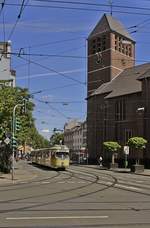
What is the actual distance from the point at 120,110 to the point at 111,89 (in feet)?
23.8

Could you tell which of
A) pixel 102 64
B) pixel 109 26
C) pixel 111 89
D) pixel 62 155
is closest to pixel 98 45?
pixel 102 64

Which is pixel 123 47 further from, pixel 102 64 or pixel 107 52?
pixel 102 64

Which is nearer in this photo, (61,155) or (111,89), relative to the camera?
(61,155)

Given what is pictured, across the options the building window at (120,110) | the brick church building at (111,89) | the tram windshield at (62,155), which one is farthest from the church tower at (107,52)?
the tram windshield at (62,155)

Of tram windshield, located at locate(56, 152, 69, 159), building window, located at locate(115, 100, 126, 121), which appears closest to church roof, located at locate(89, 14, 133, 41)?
building window, located at locate(115, 100, 126, 121)

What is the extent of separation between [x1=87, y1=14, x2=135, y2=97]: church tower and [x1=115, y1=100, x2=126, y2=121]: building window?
431 inches

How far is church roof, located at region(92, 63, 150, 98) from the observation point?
101 meters

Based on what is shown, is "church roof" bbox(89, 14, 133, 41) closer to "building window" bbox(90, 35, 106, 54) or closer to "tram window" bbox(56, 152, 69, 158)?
"building window" bbox(90, 35, 106, 54)

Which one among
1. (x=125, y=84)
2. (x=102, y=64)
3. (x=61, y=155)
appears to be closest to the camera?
(x=61, y=155)

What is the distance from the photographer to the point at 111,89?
4220 inches

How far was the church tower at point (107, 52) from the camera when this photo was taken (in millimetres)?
109081

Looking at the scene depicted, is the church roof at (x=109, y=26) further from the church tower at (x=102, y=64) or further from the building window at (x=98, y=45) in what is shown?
the building window at (x=98, y=45)

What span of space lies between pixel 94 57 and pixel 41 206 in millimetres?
94433

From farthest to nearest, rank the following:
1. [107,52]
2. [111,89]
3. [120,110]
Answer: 1. [107,52]
2. [111,89]
3. [120,110]
